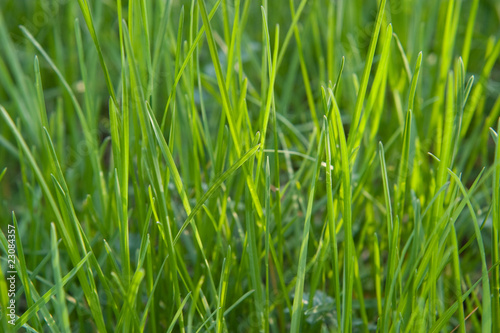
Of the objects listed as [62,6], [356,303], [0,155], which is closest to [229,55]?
[356,303]

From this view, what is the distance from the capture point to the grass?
57 cm

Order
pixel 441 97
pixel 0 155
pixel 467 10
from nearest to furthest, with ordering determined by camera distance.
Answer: pixel 441 97, pixel 0 155, pixel 467 10

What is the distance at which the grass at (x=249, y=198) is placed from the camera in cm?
57

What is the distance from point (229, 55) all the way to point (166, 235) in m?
0.25

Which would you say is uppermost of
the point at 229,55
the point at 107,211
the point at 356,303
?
the point at 229,55

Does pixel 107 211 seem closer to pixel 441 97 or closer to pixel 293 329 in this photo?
pixel 293 329

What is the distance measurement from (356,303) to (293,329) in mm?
202

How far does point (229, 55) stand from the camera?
2.19 feet

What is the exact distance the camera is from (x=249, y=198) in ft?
2.09

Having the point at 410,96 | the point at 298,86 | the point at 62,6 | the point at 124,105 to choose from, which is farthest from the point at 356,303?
the point at 62,6

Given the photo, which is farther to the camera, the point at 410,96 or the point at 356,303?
the point at 356,303

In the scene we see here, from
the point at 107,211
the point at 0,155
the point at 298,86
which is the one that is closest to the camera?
the point at 107,211

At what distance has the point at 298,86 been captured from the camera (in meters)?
1.29

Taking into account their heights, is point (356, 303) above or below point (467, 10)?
below
